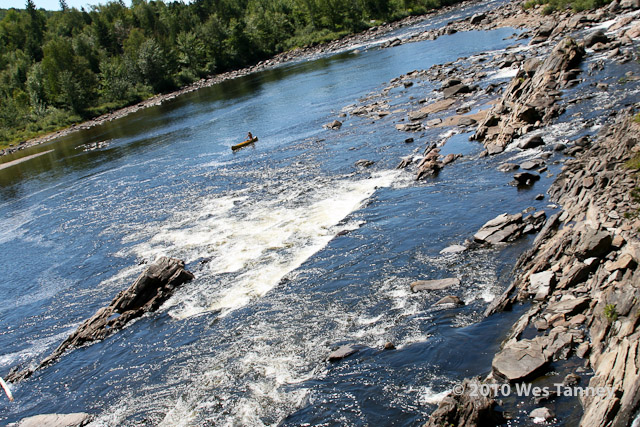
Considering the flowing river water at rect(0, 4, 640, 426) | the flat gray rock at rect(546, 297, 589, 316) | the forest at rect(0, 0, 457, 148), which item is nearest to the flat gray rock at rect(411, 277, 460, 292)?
the flowing river water at rect(0, 4, 640, 426)

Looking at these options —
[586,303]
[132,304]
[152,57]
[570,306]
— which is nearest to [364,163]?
[132,304]

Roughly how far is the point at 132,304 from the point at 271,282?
329 inches

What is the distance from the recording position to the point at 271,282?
27062 millimetres

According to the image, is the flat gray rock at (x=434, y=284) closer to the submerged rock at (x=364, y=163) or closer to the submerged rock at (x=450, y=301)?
the submerged rock at (x=450, y=301)

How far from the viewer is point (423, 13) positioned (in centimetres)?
16275

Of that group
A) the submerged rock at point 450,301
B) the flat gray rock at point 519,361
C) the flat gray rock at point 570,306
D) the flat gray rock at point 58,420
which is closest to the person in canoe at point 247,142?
the flat gray rock at point 58,420

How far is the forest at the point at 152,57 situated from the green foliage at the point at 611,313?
140 metres

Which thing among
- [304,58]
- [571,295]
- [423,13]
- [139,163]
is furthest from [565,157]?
[423,13]

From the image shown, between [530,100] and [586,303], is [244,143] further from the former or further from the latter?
[586,303]

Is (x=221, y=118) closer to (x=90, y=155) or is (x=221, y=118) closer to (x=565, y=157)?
(x=90, y=155)

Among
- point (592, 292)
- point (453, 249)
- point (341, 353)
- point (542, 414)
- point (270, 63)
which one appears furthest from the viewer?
point (270, 63)

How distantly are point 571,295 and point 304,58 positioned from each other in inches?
5610

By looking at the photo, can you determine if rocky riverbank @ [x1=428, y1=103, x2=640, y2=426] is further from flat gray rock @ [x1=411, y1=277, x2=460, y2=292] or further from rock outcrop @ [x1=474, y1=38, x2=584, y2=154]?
rock outcrop @ [x1=474, y1=38, x2=584, y2=154]

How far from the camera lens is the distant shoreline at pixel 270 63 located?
131375 millimetres
